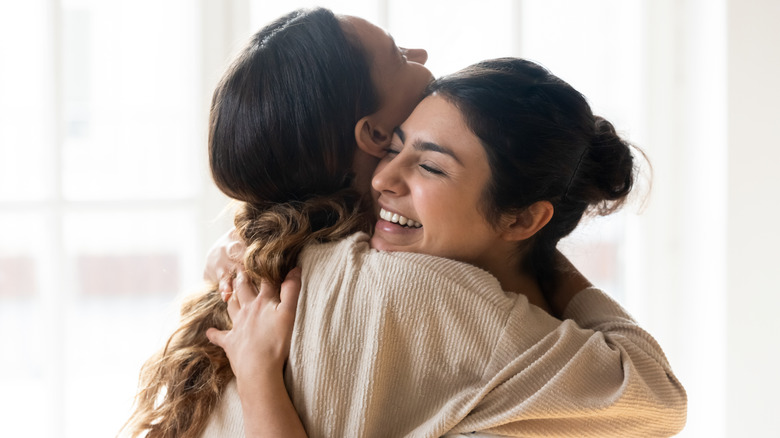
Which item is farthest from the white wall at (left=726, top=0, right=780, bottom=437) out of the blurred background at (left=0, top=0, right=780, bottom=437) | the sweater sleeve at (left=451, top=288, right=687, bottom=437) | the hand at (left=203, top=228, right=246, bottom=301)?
the hand at (left=203, top=228, right=246, bottom=301)

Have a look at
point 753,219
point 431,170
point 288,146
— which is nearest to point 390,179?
point 431,170

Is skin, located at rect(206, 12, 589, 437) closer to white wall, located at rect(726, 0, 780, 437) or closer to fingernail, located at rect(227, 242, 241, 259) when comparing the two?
fingernail, located at rect(227, 242, 241, 259)

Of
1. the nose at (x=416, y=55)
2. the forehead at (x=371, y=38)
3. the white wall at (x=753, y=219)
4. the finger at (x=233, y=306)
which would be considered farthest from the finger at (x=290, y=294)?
the white wall at (x=753, y=219)

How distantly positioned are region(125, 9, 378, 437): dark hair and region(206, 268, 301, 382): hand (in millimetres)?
33

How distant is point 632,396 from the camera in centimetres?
103

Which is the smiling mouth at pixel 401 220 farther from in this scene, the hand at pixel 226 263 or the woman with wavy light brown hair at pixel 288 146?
the hand at pixel 226 263

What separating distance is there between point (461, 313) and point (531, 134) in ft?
0.89

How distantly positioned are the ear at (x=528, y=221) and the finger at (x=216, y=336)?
0.45 meters

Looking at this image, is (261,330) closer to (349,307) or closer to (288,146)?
(349,307)

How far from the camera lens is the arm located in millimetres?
1056

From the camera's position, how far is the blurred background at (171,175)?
2195mm

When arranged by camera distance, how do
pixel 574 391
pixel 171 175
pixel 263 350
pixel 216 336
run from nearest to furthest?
pixel 574 391 → pixel 263 350 → pixel 216 336 → pixel 171 175

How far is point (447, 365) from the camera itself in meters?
1.04

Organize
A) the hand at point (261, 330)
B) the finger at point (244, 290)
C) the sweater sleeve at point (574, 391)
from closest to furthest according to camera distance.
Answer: the sweater sleeve at point (574, 391) → the hand at point (261, 330) → the finger at point (244, 290)
